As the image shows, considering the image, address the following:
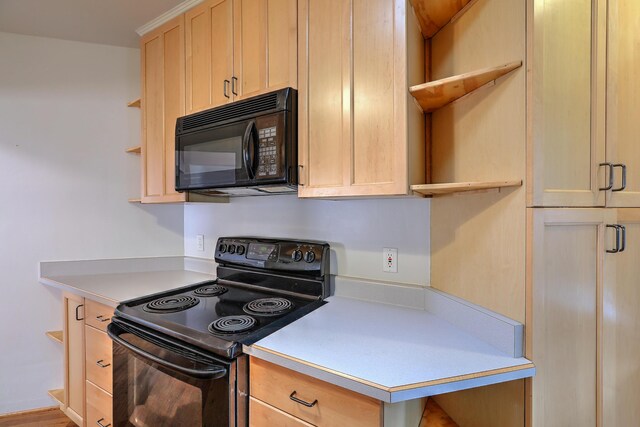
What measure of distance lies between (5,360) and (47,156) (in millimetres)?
1318

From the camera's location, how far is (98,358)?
5.69ft

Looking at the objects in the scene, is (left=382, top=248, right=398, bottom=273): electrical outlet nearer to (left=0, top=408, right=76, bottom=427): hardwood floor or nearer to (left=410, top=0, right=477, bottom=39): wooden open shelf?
(left=410, top=0, right=477, bottom=39): wooden open shelf

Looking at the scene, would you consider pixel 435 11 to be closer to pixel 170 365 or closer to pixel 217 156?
pixel 217 156

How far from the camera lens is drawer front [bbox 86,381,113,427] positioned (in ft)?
5.49

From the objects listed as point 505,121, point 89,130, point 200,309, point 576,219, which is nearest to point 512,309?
point 576,219

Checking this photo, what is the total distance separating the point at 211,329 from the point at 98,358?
97 cm

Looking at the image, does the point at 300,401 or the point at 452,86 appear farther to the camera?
the point at 452,86

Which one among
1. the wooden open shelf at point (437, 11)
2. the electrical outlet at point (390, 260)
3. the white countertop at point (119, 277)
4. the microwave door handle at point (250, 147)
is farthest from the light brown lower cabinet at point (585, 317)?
the white countertop at point (119, 277)

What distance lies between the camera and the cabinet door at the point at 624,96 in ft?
3.44

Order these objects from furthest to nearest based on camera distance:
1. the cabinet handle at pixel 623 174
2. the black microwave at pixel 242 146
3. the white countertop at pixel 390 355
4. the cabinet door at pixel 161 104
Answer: the cabinet door at pixel 161 104
the black microwave at pixel 242 146
the cabinet handle at pixel 623 174
the white countertop at pixel 390 355

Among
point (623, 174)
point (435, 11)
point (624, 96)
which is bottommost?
point (623, 174)

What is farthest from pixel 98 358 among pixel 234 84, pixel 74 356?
pixel 234 84

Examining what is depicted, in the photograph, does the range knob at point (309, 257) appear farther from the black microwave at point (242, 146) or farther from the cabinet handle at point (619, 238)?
the cabinet handle at point (619, 238)

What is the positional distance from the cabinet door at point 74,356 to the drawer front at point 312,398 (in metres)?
1.35
